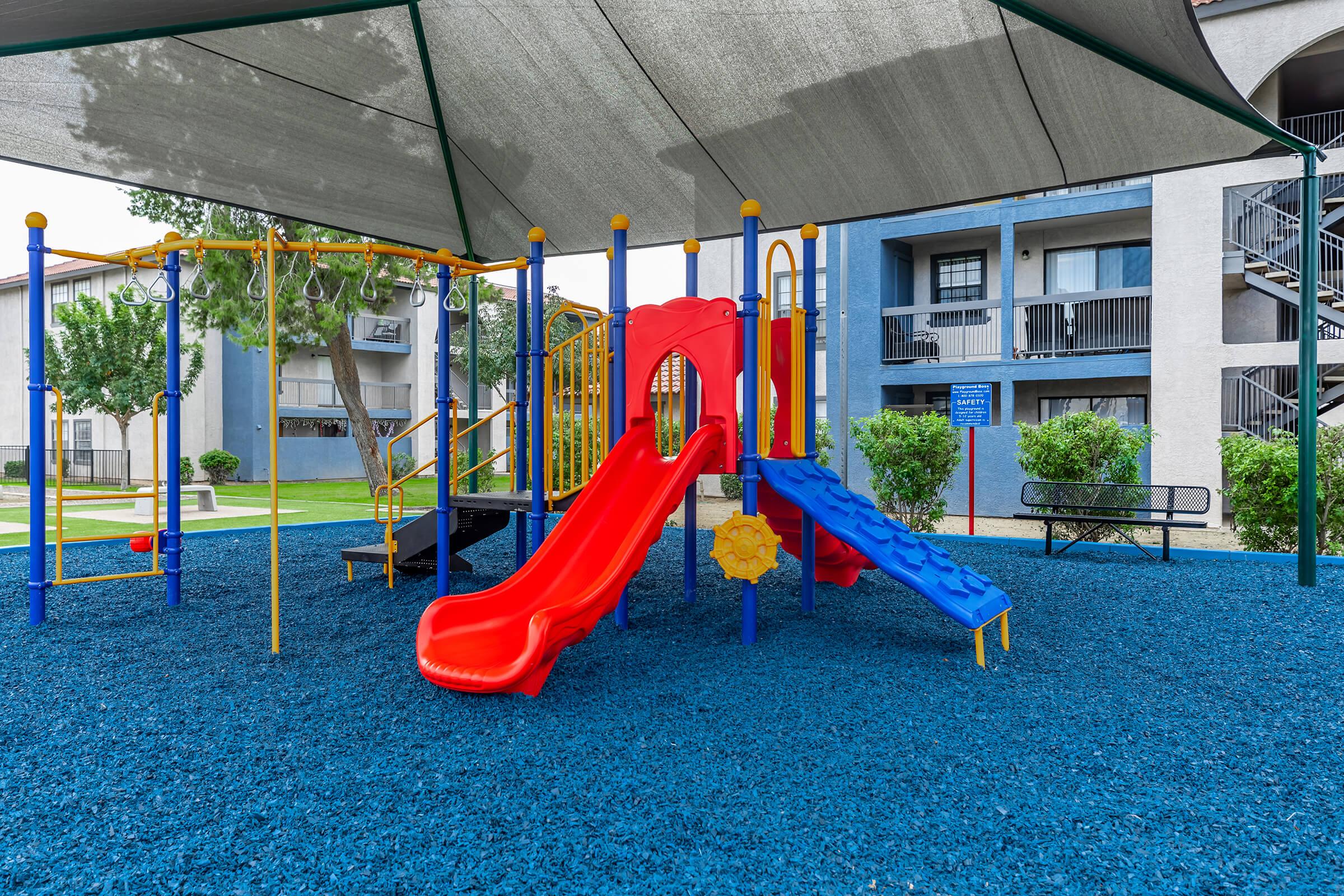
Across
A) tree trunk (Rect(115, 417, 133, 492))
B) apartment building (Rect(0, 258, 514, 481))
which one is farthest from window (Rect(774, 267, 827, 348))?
tree trunk (Rect(115, 417, 133, 492))

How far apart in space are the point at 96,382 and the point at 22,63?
21.1m

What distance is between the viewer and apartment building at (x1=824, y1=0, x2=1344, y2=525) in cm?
1317

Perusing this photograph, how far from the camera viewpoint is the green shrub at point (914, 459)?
11.3 meters

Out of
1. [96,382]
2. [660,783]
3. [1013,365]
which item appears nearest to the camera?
[660,783]

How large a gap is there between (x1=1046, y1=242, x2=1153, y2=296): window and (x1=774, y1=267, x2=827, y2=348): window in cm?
475

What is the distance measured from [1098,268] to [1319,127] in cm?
418

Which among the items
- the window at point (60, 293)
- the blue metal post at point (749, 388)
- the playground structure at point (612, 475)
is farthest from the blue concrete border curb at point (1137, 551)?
the window at point (60, 293)

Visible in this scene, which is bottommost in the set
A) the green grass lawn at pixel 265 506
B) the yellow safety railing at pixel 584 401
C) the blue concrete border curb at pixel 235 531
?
the green grass lawn at pixel 265 506

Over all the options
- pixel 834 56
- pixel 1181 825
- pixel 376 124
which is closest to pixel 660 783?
pixel 1181 825

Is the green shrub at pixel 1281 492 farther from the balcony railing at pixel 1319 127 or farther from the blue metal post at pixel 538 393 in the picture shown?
the balcony railing at pixel 1319 127

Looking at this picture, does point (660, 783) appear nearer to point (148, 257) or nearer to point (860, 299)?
point (148, 257)

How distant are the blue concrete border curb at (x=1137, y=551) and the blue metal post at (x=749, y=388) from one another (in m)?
5.19

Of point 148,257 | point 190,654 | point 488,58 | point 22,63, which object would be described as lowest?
point 190,654

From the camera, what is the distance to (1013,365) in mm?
15453
